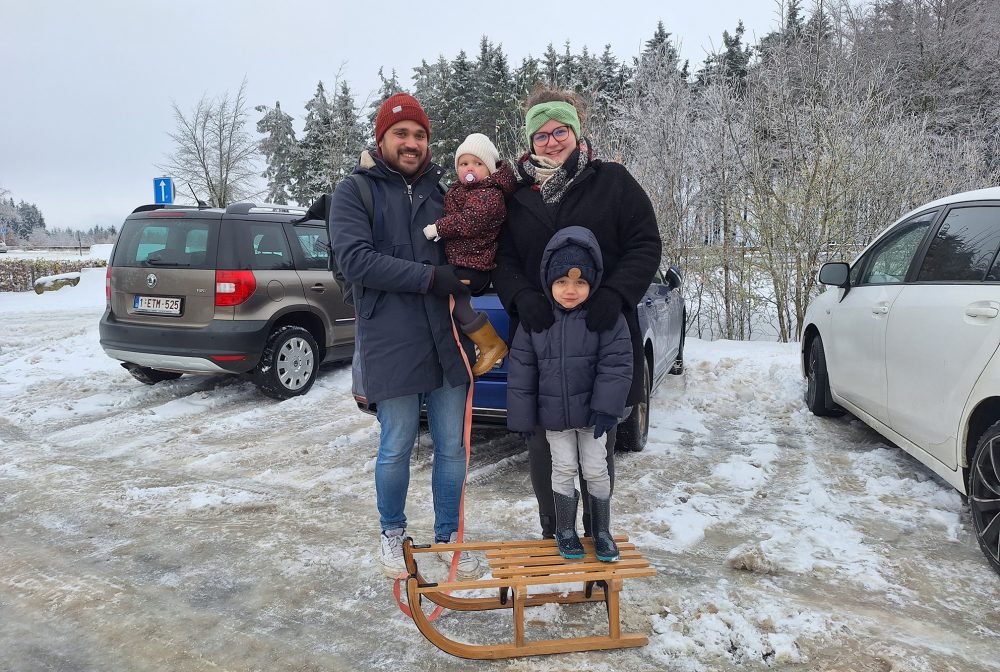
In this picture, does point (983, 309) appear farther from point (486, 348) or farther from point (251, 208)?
point (251, 208)

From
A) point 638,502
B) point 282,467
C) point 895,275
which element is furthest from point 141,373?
point 895,275

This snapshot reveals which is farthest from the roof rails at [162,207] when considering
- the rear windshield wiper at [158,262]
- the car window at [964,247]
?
the car window at [964,247]

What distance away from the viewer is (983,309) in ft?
9.64

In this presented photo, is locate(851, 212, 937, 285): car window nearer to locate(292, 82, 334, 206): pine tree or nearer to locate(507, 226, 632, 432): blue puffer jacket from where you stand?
locate(507, 226, 632, 432): blue puffer jacket

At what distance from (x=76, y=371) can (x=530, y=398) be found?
23.4ft

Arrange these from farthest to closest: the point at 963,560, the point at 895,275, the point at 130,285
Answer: the point at 130,285
the point at 895,275
the point at 963,560

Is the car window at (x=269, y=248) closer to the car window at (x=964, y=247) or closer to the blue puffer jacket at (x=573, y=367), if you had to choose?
the blue puffer jacket at (x=573, y=367)

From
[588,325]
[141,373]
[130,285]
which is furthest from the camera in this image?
[141,373]

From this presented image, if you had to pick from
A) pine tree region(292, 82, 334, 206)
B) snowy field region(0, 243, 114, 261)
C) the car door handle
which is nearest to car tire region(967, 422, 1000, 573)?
the car door handle

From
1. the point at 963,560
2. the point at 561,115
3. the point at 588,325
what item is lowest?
the point at 963,560

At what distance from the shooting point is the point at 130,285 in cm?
592

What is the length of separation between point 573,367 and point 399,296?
0.80 m

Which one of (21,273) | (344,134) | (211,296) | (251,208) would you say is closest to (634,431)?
(211,296)

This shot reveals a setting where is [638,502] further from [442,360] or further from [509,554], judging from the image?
[442,360]
